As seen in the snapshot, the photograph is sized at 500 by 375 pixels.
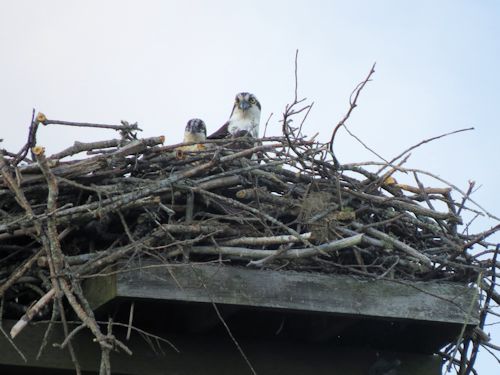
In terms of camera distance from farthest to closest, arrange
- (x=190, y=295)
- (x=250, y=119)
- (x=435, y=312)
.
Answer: (x=250, y=119) < (x=435, y=312) < (x=190, y=295)

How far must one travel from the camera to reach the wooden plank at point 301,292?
327 centimetres

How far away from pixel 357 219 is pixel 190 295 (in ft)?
3.21

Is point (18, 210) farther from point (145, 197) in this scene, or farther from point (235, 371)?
point (235, 371)

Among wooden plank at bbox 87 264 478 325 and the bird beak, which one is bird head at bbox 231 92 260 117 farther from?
wooden plank at bbox 87 264 478 325

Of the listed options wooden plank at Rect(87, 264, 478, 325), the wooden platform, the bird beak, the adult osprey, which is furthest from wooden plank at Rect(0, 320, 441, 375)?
the bird beak

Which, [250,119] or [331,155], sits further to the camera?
[250,119]

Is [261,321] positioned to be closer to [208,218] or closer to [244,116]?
[208,218]

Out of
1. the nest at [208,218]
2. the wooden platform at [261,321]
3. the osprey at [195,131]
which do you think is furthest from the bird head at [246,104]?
the wooden platform at [261,321]

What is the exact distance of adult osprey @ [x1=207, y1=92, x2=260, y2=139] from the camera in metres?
7.43

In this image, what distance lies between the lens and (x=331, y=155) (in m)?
3.96

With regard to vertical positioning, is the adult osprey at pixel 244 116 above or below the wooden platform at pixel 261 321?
above

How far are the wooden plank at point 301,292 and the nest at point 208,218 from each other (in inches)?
3.0

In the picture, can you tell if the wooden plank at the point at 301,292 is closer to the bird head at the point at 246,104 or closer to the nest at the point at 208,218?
the nest at the point at 208,218

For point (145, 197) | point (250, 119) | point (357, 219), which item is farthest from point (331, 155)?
point (250, 119)
